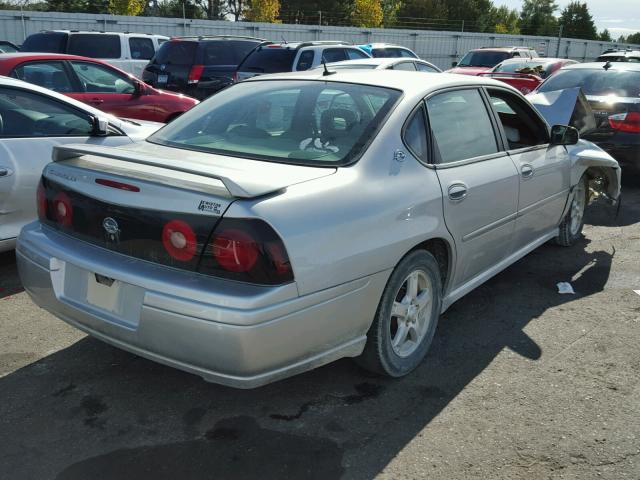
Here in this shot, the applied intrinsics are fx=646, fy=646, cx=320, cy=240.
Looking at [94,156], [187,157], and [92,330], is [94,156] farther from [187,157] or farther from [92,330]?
[92,330]

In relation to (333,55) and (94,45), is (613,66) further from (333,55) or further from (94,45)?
(94,45)

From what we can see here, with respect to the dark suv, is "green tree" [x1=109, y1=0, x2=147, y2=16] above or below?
above

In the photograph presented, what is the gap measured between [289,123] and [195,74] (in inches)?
383

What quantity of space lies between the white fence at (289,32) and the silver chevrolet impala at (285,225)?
69.5 feet

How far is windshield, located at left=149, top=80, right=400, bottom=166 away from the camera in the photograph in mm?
3330

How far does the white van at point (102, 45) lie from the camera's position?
1398cm

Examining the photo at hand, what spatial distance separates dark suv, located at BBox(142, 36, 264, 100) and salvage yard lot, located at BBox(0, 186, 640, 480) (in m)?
9.09

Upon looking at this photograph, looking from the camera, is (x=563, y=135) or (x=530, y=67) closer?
(x=563, y=135)

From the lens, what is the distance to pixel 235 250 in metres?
2.65

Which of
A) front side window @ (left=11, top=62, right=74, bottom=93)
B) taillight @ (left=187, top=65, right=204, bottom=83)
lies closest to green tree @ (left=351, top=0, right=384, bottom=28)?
taillight @ (left=187, top=65, right=204, bottom=83)

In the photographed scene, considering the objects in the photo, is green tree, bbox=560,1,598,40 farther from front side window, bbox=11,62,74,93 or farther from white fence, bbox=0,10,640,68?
front side window, bbox=11,62,74,93

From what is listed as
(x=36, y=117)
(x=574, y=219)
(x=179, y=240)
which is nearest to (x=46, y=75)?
(x=36, y=117)

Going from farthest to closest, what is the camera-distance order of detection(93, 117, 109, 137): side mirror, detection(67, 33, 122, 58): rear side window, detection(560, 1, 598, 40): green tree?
detection(560, 1, 598, 40): green tree
detection(67, 33, 122, 58): rear side window
detection(93, 117, 109, 137): side mirror

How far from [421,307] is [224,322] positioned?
1390 millimetres
